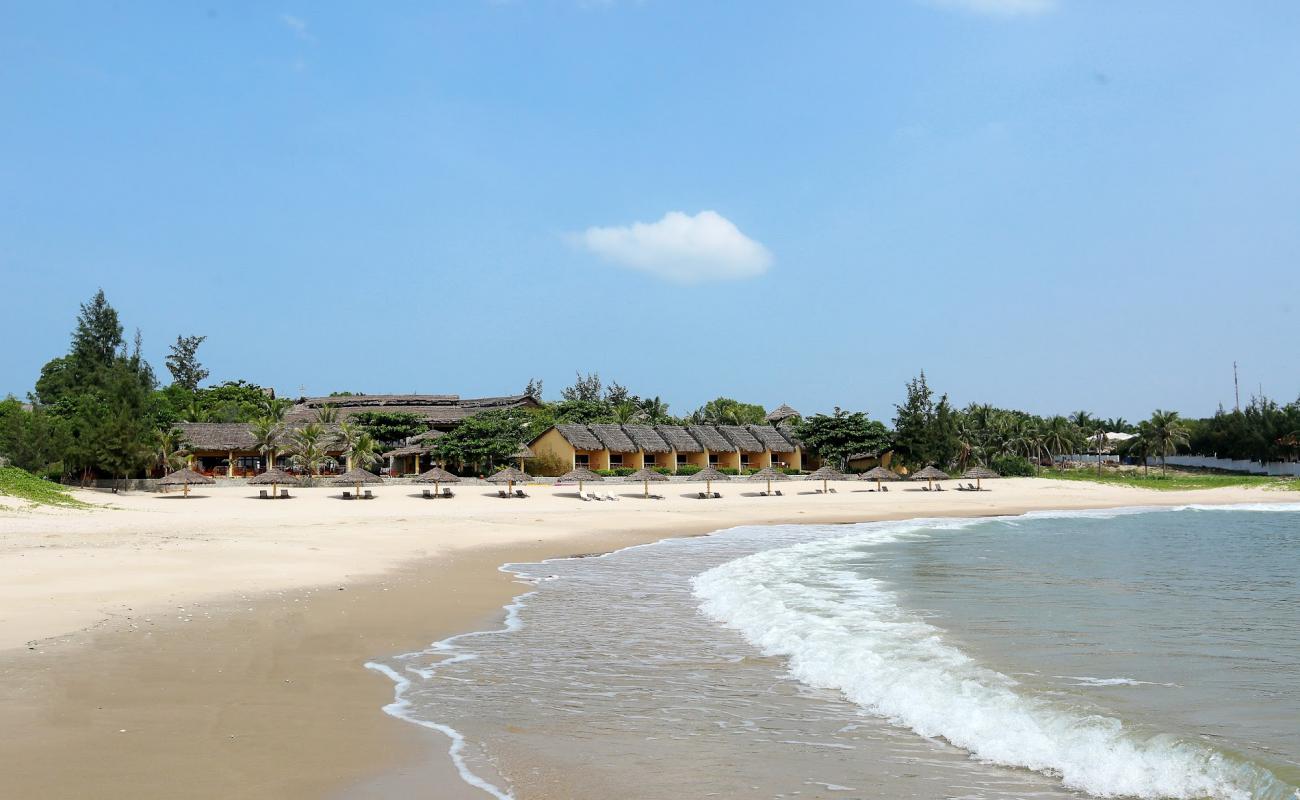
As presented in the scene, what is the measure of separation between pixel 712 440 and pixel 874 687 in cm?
4901

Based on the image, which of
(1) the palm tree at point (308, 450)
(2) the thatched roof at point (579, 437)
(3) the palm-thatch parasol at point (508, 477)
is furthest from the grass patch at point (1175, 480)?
(1) the palm tree at point (308, 450)

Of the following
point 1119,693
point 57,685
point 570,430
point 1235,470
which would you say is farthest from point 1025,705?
point 1235,470

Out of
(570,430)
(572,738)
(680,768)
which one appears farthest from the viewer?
(570,430)

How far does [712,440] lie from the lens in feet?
185

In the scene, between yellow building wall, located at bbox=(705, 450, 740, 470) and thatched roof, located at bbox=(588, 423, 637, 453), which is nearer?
thatched roof, located at bbox=(588, 423, 637, 453)

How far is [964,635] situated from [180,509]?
79.7 ft

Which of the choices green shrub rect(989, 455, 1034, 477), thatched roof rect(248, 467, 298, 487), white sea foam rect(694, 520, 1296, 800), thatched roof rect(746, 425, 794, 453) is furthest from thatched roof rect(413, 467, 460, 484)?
green shrub rect(989, 455, 1034, 477)

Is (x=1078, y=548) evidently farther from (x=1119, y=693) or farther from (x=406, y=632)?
(x=406, y=632)

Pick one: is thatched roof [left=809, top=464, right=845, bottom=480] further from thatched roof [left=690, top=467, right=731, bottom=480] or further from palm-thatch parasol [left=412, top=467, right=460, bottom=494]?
palm-thatch parasol [left=412, top=467, right=460, bottom=494]

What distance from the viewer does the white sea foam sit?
17.4ft

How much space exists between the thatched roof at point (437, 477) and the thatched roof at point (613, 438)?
1207cm

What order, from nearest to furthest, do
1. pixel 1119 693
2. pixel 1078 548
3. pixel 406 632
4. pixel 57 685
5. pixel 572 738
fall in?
pixel 572 738, pixel 57 685, pixel 1119 693, pixel 406 632, pixel 1078 548

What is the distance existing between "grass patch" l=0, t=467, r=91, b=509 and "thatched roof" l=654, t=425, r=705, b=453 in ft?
108

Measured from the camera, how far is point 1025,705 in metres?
6.79
